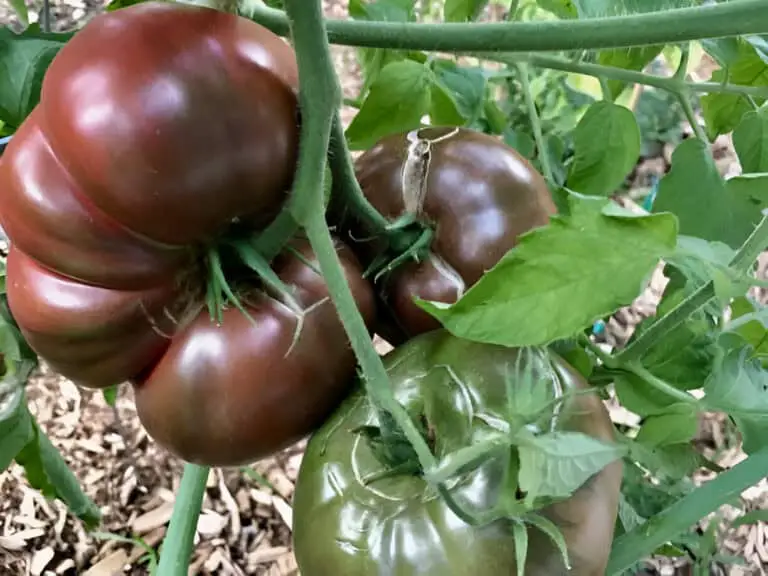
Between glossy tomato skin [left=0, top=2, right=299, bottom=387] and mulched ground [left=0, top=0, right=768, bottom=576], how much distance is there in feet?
1.97

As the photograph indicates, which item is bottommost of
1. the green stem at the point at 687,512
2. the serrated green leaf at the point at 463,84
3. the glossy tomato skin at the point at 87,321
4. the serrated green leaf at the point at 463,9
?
the green stem at the point at 687,512

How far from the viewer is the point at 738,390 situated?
54cm

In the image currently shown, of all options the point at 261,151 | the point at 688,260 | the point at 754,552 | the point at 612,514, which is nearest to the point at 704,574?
the point at 754,552

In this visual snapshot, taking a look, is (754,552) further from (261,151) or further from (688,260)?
(261,151)

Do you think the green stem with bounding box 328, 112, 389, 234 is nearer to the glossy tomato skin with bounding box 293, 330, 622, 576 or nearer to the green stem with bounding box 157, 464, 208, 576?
the glossy tomato skin with bounding box 293, 330, 622, 576

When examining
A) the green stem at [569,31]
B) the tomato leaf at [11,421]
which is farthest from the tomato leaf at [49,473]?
the green stem at [569,31]

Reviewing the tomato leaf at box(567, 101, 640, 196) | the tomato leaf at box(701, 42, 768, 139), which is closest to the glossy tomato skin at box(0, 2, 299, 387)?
the tomato leaf at box(567, 101, 640, 196)

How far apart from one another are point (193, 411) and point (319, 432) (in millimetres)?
80

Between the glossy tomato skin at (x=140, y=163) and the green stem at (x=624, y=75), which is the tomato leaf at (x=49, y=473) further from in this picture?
the green stem at (x=624, y=75)

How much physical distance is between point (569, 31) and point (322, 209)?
173 millimetres

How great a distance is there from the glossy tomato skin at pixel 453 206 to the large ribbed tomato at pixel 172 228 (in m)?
0.04

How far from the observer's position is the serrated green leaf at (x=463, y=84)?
0.79 metres

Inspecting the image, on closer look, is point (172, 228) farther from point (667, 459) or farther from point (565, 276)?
point (667, 459)

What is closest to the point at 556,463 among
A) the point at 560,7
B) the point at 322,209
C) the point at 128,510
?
the point at 322,209
